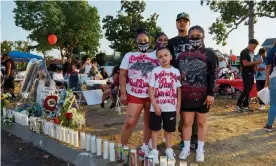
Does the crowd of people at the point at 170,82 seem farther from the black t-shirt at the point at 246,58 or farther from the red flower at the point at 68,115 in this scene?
the black t-shirt at the point at 246,58

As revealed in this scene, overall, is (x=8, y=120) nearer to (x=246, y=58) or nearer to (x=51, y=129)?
(x=51, y=129)

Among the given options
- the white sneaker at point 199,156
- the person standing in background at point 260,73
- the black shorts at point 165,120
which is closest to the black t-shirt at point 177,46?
the black shorts at point 165,120

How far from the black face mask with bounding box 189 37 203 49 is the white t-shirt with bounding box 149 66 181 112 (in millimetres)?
450

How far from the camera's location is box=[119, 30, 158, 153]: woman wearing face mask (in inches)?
147

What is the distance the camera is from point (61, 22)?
95.8 feet

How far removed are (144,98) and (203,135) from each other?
0.88 meters

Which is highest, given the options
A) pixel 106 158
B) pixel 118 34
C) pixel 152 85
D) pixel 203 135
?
pixel 118 34

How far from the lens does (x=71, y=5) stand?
30859mm

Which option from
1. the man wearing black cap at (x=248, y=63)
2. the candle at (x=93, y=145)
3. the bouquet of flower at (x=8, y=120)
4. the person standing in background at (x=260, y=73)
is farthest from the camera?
the person standing in background at (x=260, y=73)

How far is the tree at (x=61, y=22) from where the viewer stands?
2908 cm

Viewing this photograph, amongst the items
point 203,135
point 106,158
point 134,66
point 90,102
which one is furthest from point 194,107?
point 90,102

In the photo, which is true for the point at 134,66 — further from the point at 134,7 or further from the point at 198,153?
the point at 134,7

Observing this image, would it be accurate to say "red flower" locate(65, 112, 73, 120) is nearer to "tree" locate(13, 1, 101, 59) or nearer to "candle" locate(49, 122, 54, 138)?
"candle" locate(49, 122, 54, 138)

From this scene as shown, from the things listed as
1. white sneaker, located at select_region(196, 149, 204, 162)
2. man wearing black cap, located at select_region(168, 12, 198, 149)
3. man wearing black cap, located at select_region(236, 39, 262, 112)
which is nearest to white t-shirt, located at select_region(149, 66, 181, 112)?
man wearing black cap, located at select_region(168, 12, 198, 149)
